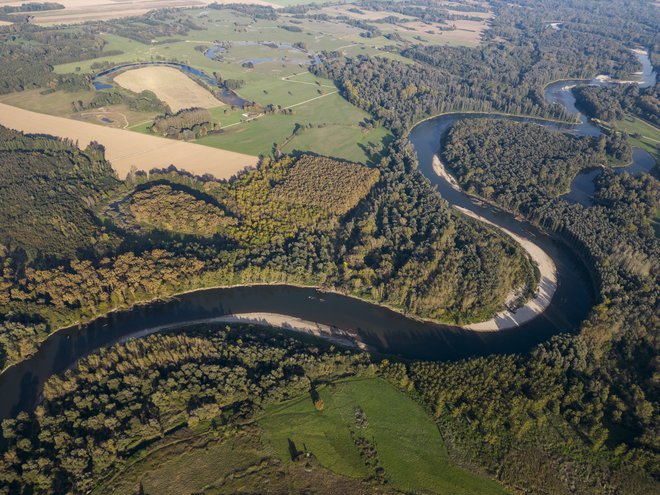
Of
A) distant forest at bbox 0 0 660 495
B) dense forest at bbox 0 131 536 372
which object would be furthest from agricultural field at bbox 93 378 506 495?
dense forest at bbox 0 131 536 372

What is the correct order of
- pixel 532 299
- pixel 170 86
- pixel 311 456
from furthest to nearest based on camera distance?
pixel 170 86 < pixel 532 299 < pixel 311 456

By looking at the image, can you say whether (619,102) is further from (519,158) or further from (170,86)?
(170,86)

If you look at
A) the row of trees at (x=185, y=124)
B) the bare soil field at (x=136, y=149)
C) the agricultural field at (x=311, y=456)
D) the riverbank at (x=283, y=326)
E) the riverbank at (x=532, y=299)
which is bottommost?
the agricultural field at (x=311, y=456)

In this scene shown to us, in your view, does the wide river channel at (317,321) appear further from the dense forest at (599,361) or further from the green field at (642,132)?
the green field at (642,132)

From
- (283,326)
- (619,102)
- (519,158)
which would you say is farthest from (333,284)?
(619,102)

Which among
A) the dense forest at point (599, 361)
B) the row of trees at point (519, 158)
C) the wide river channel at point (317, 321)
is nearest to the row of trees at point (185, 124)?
the wide river channel at point (317, 321)

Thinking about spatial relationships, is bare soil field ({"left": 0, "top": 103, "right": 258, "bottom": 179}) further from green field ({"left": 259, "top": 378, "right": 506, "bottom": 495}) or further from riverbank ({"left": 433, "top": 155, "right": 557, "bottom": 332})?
green field ({"left": 259, "top": 378, "right": 506, "bottom": 495})

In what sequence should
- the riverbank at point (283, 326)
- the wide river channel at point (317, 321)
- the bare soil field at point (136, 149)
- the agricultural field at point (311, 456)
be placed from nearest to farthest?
the agricultural field at point (311, 456)
the wide river channel at point (317, 321)
the riverbank at point (283, 326)
the bare soil field at point (136, 149)
